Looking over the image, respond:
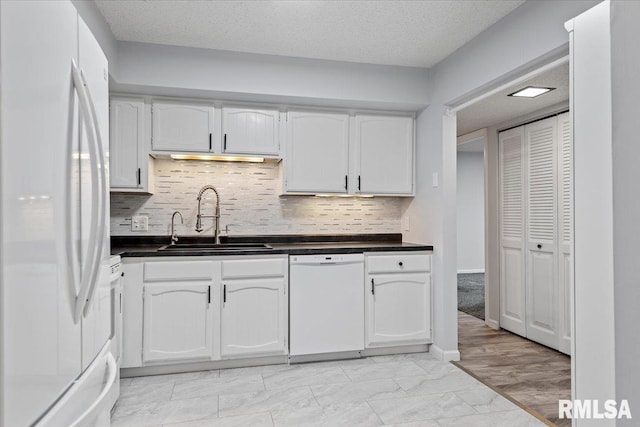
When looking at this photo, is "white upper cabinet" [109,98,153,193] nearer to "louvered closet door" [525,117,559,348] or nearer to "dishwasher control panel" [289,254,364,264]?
"dishwasher control panel" [289,254,364,264]

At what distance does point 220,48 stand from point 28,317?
104 inches

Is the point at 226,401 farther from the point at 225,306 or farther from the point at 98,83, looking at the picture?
the point at 98,83

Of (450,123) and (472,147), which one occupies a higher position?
(472,147)

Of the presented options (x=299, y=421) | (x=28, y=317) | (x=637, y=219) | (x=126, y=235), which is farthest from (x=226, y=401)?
(x=637, y=219)

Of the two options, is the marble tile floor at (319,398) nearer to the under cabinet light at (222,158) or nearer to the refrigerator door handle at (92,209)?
the refrigerator door handle at (92,209)

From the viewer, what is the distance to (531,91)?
10.1ft

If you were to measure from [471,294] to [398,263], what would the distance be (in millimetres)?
3045

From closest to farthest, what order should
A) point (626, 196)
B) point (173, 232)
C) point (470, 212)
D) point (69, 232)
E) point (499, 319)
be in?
point (626, 196) < point (69, 232) < point (173, 232) < point (499, 319) < point (470, 212)

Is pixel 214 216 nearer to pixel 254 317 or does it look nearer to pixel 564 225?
pixel 254 317

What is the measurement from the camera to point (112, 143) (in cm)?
307

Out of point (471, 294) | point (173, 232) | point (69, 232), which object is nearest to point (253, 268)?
point (173, 232)

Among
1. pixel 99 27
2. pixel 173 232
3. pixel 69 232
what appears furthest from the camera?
pixel 173 232

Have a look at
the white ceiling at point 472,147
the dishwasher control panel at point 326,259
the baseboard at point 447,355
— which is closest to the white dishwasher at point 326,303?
the dishwasher control panel at point 326,259

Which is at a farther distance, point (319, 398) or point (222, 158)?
point (222, 158)
